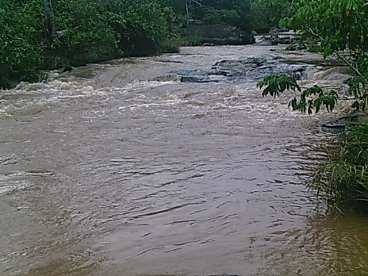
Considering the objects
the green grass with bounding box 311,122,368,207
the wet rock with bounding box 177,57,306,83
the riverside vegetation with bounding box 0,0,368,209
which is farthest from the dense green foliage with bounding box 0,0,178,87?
the green grass with bounding box 311,122,368,207

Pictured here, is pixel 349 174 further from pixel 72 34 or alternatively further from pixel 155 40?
pixel 155 40

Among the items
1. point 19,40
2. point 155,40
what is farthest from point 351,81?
point 155,40

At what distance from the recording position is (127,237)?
6504mm

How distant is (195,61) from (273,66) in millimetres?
5271

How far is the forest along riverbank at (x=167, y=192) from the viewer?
5926mm

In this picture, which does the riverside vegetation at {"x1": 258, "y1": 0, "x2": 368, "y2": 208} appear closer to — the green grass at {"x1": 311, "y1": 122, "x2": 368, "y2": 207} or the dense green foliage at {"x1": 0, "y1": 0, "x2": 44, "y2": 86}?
the green grass at {"x1": 311, "y1": 122, "x2": 368, "y2": 207}

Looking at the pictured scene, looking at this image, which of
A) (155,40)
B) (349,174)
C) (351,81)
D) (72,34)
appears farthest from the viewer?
(155,40)

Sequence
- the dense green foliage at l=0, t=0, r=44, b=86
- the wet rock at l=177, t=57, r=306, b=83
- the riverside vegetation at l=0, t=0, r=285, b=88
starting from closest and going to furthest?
the dense green foliage at l=0, t=0, r=44, b=86
the wet rock at l=177, t=57, r=306, b=83
the riverside vegetation at l=0, t=0, r=285, b=88

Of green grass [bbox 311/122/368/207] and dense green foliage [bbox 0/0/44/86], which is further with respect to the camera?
dense green foliage [bbox 0/0/44/86]

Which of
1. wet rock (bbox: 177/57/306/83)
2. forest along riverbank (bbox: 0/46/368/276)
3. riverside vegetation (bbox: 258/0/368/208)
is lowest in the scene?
forest along riverbank (bbox: 0/46/368/276)

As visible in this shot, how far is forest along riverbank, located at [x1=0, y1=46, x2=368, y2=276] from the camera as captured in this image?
19.4 ft

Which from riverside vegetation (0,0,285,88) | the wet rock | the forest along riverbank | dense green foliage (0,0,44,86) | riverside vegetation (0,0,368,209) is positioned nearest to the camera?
the forest along riverbank

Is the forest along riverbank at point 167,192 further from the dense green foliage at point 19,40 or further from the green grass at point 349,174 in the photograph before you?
the dense green foliage at point 19,40

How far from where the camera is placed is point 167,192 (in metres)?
8.05
